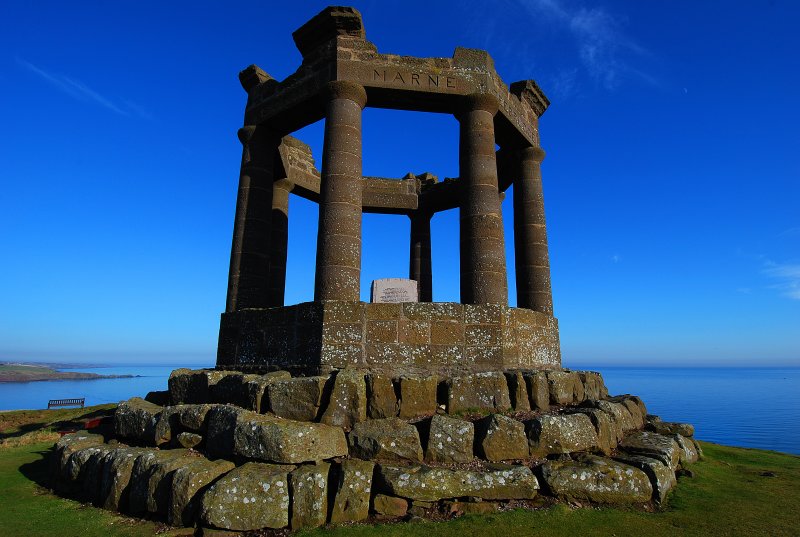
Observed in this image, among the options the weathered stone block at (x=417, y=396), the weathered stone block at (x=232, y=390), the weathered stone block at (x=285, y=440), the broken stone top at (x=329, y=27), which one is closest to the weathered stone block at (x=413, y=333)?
the weathered stone block at (x=417, y=396)

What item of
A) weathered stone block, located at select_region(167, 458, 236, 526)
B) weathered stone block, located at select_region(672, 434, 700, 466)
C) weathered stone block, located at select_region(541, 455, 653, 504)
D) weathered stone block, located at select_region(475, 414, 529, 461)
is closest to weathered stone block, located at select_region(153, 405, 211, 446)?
weathered stone block, located at select_region(167, 458, 236, 526)

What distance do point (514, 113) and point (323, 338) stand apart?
814 cm

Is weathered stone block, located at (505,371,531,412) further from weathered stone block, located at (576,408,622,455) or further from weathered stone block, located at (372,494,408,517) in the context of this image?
weathered stone block, located at (372,494,408,517)

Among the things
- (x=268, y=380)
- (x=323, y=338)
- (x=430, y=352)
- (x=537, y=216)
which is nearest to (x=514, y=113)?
(x=537, y=216)

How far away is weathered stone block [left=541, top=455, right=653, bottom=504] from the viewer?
19.3ft

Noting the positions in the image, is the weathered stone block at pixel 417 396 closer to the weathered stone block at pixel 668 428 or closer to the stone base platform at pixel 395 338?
the stone base platform at pixel 395 338

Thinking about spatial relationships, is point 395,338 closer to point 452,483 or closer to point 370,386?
point 370,386

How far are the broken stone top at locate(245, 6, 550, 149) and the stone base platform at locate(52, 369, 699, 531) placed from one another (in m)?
6.50

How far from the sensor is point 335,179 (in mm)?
9555

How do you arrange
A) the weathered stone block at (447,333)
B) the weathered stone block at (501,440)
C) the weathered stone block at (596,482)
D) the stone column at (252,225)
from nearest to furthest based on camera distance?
the weathered stone block at (596,482), the weathered stone block at (501,440), the weathered stone block at (447,333), the stone column at (252,225)

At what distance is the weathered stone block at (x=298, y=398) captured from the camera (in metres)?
6.86

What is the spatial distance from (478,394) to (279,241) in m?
9.38

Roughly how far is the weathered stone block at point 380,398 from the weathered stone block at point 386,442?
457 mm

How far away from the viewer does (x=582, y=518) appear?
5.41 m
